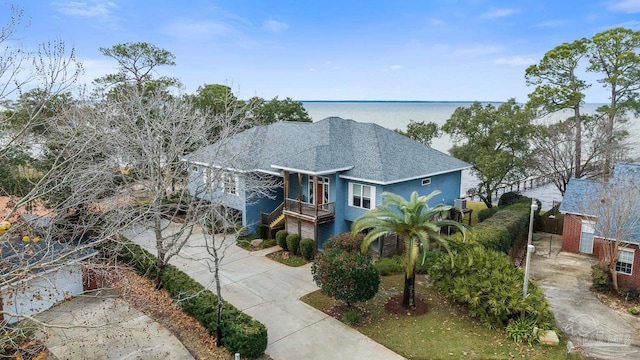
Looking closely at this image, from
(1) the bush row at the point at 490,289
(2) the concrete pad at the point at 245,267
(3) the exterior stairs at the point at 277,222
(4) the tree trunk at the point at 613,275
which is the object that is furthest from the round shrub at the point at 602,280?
(3) the exterior stairs at the point at 277,222

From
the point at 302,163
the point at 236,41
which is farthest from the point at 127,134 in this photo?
the point at 236,41

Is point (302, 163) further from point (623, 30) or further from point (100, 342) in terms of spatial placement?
point (623, 30)

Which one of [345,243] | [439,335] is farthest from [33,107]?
[439,335]

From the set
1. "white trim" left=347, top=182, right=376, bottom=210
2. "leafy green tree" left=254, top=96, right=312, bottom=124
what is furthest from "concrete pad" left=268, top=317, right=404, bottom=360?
"leafy green tree" left=254, top=96, right=312, bottom=124

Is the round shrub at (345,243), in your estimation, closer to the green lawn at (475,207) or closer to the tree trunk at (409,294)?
the tree trunk at (409,294)

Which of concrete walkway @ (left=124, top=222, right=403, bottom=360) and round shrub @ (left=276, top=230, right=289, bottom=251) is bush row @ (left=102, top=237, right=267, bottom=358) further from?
round shrub @ (left=276, top=230, right=289, bottom=251)

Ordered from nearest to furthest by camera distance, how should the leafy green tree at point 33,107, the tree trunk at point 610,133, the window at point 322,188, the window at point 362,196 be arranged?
the leafy green tree at point 33,107 < the window at point 362,196 < the window at point 322,188 < the tree trunk at point 610,133
